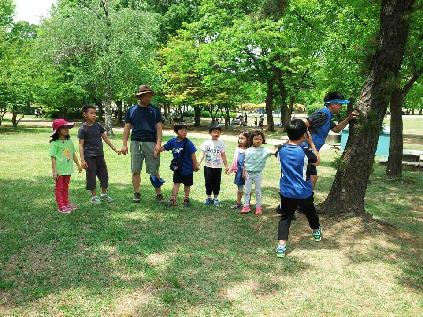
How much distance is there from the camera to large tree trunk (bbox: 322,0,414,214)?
6.14 meters

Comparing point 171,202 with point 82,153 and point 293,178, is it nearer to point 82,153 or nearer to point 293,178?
point 82,153

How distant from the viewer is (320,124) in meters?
6.62

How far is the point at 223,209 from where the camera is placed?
25.6ft

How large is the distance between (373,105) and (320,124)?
0.86 meters

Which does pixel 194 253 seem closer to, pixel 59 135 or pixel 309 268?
pixel 309 268

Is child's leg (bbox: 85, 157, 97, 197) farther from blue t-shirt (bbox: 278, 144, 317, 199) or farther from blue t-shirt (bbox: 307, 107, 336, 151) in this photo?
blue t-shirt (bbox: 307, 107, 336, 151)

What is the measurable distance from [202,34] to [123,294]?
3213 cm

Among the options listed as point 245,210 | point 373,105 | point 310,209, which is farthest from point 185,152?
point 373,105

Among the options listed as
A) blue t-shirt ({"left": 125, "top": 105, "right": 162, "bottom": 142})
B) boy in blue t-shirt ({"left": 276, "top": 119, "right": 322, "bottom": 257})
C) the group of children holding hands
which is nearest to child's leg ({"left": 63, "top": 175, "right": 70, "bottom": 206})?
the group of children holding hands

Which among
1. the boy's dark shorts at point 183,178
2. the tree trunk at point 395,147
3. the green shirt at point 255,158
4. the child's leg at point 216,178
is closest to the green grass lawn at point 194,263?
the child's leg at point 216,178

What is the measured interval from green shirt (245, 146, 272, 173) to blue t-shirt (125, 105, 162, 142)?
1.86m

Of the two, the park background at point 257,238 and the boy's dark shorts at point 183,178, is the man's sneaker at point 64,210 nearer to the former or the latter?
the park background at point 257,238

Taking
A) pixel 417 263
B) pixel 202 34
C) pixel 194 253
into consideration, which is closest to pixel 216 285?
pixel 194 253

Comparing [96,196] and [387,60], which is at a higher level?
[387,60]
